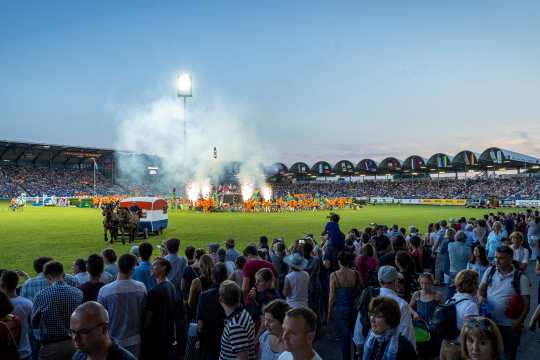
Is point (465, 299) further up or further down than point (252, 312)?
further up

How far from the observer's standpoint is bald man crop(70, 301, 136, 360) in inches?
106

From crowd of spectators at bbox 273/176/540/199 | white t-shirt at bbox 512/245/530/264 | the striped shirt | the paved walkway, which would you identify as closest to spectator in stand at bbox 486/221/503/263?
white t-shirt at bbox 512/245/530/264

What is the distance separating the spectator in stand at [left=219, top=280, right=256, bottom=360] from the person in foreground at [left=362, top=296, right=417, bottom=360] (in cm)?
121

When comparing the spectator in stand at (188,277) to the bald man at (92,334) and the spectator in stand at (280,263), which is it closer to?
the spectator in stand at (280,263)

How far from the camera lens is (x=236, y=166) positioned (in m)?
88.4

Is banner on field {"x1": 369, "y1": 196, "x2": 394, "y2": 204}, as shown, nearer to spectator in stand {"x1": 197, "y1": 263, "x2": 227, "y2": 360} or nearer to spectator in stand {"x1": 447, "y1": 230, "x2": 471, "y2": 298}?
spectator in stand {"x1": 447, "y1": 230, "x2": 471, "y2": 298}

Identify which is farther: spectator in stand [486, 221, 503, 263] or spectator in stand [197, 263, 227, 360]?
spectator in stand [486, 221, 503, 263]

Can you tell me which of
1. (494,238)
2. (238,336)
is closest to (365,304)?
(238,336)

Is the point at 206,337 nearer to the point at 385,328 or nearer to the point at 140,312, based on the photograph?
the point at 140,312

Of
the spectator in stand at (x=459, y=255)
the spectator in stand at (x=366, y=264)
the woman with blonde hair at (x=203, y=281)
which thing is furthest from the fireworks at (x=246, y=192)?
the woman with blonde hair at (x=203, y=281)

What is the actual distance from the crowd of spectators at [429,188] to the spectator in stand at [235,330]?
70.7 m

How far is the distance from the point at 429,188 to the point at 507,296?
285 feet

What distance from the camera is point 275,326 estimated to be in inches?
139

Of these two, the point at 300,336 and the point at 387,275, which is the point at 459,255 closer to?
the point at 387,275
